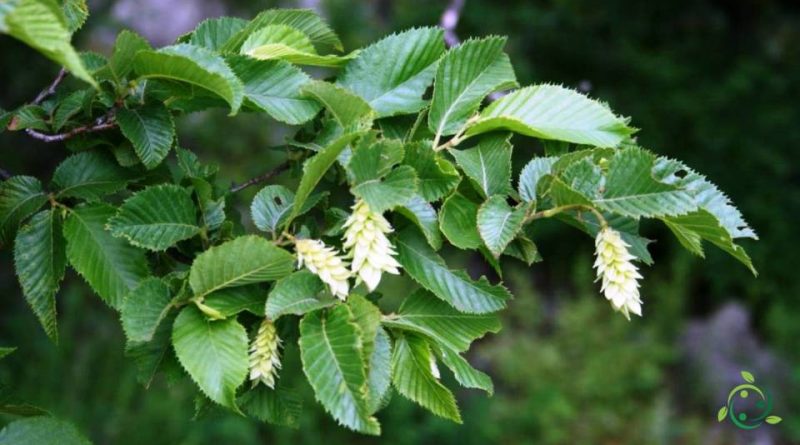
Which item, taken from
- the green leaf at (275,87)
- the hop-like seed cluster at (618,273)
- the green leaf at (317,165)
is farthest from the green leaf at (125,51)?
the hop-like seed cluster at (618,273)

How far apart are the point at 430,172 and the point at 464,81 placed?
15 cm

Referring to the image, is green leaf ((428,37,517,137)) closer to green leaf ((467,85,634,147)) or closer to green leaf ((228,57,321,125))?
green leaf ((467,85,634,147))

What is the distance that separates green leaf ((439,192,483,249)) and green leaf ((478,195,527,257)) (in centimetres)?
3

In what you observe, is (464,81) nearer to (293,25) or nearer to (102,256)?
(293,25)

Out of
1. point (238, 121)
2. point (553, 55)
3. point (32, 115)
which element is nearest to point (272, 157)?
point (238, 121)

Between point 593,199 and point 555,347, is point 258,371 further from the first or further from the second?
point 555,347

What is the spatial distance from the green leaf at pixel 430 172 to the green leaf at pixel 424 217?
0.01 metres

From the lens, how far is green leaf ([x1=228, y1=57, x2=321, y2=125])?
3.49 ft

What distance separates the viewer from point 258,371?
1018 millimetres

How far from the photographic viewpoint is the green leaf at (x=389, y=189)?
36.6 inches

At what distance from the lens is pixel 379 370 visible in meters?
0.98

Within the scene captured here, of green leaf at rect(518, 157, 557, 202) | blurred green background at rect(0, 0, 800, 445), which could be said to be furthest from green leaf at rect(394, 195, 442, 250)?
blurred green background at rect(0, 0, 800, 445)

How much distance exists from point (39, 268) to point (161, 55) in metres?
0.32

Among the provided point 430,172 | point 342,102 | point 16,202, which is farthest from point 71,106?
point 430,172
